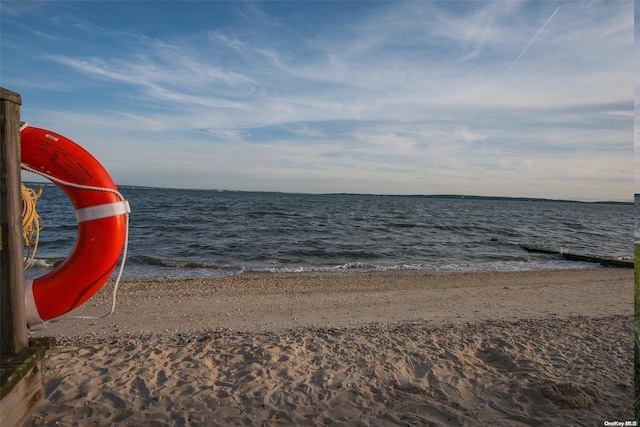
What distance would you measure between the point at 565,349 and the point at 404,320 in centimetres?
180

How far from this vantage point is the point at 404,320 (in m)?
5.31

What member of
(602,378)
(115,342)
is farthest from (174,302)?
(602,378)

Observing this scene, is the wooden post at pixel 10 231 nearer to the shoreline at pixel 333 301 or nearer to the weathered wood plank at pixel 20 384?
Result: the weathered wood plank at pixel 20 384

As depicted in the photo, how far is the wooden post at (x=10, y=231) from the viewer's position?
215cm

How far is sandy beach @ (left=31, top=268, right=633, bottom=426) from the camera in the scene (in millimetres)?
2822

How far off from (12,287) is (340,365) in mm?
2336

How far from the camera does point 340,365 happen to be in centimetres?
354

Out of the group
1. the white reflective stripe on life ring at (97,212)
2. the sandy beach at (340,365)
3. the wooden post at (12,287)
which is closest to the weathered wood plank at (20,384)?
the wooden post at (12,287)

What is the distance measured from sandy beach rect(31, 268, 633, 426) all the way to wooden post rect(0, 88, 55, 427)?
0.58 m

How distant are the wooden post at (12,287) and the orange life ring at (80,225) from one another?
348 mm

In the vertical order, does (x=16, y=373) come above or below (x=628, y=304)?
above

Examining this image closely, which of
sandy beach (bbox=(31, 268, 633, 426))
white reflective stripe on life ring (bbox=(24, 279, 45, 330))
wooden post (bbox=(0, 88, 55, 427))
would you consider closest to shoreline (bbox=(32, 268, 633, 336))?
sandy beach (bbox=(31, 268, 633, 426))

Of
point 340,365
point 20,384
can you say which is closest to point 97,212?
point 20,384

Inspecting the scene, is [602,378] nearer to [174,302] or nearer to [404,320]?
[404,320]
